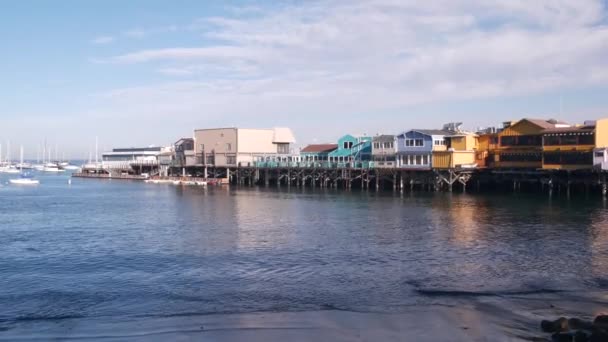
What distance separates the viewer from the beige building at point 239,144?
322 ft

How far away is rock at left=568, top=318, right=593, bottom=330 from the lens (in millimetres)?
16545

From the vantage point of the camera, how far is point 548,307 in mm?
19812

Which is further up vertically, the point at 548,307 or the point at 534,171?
the point at 534,171

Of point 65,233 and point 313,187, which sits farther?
point 313,187

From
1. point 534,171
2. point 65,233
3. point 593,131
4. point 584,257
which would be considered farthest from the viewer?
point 534,171

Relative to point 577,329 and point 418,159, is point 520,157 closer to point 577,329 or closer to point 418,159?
point 418,159

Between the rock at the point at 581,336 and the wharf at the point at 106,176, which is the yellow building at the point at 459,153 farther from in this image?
the wharf at the point at 106,176

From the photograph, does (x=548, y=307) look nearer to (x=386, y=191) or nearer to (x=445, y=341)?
(x=445, y=341)

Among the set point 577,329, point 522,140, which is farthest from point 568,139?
point 577,329

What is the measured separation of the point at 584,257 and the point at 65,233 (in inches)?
1153

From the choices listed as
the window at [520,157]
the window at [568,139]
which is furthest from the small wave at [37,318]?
the window at [520,157]

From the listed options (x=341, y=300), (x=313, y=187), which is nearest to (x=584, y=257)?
(x=341, y=300)

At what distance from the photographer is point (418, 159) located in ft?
240

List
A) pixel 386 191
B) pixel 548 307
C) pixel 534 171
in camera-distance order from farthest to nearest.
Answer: pixel 386 191 → pixel 534 171 → pixel 548 307
